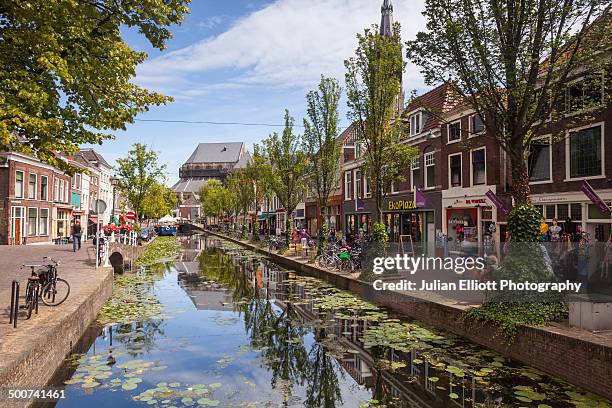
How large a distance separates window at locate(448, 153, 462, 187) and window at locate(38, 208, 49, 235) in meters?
33.0

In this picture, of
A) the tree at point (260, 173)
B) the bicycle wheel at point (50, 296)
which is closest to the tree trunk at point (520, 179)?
the bicycle wheel at point (50, 296)

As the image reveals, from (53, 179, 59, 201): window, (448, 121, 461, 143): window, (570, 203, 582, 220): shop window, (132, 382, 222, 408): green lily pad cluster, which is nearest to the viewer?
(132, 382, 222, 408): green lily pad cluster

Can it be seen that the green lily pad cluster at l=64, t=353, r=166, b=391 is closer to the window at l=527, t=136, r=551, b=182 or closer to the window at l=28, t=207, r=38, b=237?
the window at l=527, t=136, r=551, b=182

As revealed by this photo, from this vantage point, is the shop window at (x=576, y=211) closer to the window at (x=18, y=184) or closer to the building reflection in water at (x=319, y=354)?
the building reflection in water at (x=319, y=354)

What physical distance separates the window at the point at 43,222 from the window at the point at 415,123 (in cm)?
3116

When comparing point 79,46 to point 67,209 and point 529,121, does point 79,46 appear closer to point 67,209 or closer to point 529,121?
point 529,121

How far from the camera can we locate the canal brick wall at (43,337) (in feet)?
19.8

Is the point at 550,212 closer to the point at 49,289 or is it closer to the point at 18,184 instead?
the point at 49,289

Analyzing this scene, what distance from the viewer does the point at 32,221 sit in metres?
35.7

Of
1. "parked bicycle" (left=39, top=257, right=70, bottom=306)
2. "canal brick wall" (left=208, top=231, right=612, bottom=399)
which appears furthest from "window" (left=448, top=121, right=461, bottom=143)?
"parked bicycle" (left=39, top=257, right=70, bottom=306)

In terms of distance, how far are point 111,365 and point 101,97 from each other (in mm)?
5330

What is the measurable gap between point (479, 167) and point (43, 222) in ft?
115

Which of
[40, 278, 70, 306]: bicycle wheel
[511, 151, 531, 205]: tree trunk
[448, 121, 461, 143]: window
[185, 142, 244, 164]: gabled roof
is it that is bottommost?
[40, 278, 70, 306]: bicycle wheel

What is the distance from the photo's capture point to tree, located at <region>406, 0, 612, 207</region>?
31.9 ft
